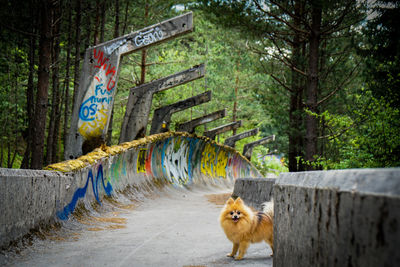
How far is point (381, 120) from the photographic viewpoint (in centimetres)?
770

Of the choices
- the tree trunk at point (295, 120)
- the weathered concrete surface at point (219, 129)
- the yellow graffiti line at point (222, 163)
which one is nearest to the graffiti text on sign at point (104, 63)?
the tree trunk at point (295, 120)

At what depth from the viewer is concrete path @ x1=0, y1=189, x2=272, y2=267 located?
4.68m

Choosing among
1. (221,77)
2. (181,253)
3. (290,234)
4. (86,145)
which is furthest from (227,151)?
(290,234)

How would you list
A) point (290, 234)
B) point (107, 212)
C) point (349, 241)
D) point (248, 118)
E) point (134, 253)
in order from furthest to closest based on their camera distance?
point (248, 118) < point (107, 212) < point (134, 253) < point (290, 234) < point (349, 241)

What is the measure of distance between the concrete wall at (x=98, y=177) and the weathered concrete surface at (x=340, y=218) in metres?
3.13

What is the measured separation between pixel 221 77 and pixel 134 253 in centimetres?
2897

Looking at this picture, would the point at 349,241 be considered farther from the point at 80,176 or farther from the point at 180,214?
the point at 180,214

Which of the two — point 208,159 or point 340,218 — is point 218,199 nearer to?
point 208,159

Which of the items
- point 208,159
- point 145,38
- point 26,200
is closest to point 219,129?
point 208,159

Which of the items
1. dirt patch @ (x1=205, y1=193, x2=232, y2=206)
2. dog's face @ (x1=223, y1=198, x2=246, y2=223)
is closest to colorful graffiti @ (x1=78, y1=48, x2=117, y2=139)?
dirt patch @ (x1=205, y1=193, x2=232, y2=206)

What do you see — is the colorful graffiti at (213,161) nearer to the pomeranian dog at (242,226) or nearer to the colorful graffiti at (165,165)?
the colorful graffiti at (165,165)

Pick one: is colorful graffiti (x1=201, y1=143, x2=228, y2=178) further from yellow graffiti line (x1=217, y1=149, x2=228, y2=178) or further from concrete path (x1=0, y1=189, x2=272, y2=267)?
concrete path (x1=0, y1=189, x2=272, y2=267)

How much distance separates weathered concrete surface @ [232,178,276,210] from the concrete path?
146 centimetres

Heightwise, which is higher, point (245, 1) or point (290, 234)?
point (245, 1)
